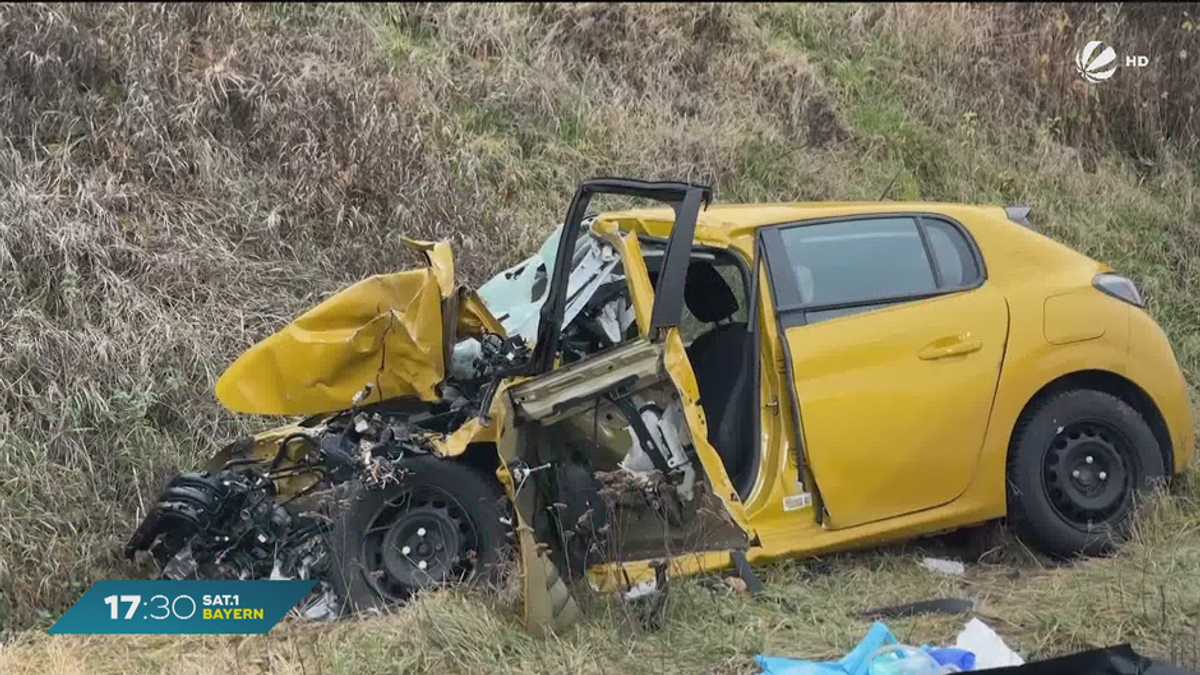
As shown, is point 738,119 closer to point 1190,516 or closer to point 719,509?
point 1190,516

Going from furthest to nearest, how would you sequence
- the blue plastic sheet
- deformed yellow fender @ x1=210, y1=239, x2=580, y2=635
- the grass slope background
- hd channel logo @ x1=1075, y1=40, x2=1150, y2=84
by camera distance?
hd channel logo @ x1=1075, y1=40, x2=1150, y2=84
deformed yellow fender @ x1=210, y1=239, x2=580, y2=635
the grass slope background
the blue plastic sheet

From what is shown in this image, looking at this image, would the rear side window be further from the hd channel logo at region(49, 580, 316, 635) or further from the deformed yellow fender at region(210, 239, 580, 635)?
the hd channel logo at region(49, 580, 316, 635)

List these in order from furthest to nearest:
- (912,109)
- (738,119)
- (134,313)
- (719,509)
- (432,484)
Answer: (912,109)
(738,119)
(134,313)
(432,484)
(719,509)

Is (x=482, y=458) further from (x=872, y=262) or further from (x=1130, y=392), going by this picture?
(x=1130, y=392)

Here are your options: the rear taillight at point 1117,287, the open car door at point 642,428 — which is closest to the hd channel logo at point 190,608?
the open car door at point 642,428

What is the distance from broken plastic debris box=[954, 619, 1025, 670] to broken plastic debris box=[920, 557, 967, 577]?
103cm

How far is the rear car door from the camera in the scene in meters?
4.82

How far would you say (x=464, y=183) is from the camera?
9.09m

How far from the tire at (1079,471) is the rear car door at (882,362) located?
0.88 ft

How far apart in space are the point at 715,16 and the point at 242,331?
6477 mm

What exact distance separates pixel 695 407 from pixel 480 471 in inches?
39.4

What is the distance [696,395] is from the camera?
4.41m

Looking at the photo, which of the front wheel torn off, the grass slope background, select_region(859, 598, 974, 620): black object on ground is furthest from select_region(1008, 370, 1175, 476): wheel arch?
the front wheel torn off


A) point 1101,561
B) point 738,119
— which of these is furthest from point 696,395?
point 738,119
